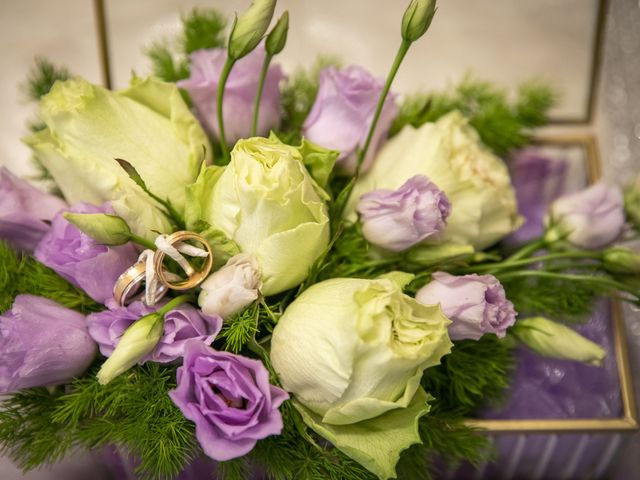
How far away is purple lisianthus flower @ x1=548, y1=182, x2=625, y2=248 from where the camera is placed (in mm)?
508

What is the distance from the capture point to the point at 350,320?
1.17 feet

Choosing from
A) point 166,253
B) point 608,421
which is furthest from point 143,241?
point 608,421

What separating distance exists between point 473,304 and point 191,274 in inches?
7.0

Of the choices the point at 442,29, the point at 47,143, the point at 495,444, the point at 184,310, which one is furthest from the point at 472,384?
the point at 442,29

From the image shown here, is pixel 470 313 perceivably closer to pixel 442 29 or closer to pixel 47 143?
pixel 47 143

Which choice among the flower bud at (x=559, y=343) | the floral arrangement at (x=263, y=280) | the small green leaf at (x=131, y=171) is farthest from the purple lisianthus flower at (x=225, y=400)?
the flower bud at (x=559, y=343)

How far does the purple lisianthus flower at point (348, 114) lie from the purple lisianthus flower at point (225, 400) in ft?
0.62

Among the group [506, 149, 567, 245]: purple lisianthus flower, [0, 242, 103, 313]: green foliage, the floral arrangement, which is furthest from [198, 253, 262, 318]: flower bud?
[506, 149, 567, 245]: purple lisianthus flower

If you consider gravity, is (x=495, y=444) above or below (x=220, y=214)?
below

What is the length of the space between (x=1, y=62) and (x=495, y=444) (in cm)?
81

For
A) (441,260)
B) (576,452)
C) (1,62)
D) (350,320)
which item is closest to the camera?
(350,320)

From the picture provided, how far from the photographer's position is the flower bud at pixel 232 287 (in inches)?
15.3

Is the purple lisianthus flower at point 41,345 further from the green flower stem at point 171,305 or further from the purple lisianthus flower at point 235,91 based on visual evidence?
the purple lisianthus flower at point 235,91

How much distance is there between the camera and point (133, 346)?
36cm
